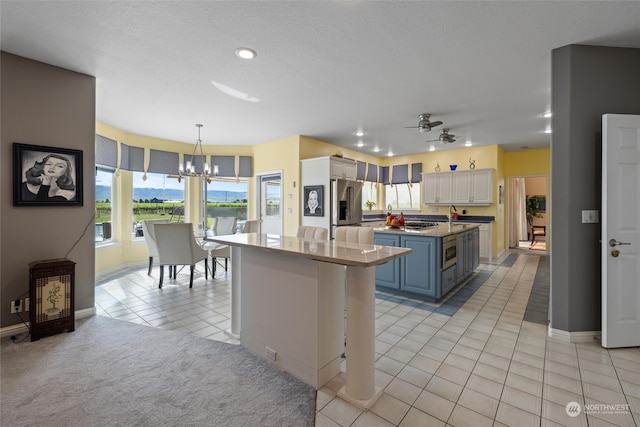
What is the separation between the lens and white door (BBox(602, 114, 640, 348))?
239 cm

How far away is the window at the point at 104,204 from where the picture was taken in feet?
16.5

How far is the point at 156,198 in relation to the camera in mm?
6070

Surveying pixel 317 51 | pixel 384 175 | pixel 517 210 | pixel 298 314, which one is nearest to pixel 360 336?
pixel 298 314

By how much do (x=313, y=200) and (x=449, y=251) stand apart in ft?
8.66

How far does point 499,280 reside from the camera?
472 centimetres

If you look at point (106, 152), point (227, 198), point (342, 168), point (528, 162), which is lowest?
point (227, 198)

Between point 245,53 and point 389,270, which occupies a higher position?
point 245,53

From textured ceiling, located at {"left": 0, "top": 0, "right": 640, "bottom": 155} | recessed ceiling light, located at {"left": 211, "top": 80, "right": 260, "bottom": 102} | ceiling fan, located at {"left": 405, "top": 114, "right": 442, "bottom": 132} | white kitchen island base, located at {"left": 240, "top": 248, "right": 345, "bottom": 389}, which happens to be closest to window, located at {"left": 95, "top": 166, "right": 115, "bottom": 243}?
textured ceiling, located at {"left": 0, "top": 0, "right": 640, "bottom": 155}

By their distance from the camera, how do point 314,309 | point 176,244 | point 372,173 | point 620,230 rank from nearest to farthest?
point 314,309
point 620,230
point 176,244
point 372,173

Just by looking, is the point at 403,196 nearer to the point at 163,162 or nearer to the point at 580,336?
the point at 580,336

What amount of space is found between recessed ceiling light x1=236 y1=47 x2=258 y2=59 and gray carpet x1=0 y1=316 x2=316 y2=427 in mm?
2651

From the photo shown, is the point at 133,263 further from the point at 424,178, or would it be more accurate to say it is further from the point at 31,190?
the point at 424,178

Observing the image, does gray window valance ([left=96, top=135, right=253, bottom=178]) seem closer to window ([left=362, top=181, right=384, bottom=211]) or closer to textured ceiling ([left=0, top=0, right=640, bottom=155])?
textured ceiling ([left=0, top=0, right=640, bottom=155])

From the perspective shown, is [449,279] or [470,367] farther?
[449,279]
